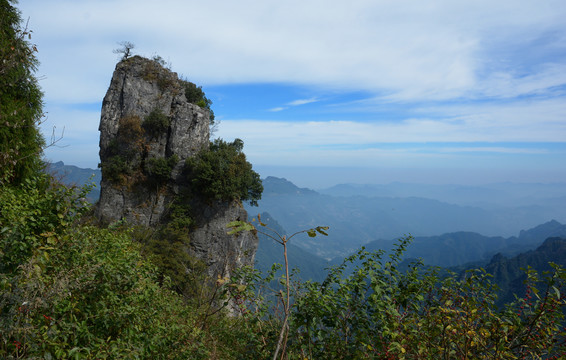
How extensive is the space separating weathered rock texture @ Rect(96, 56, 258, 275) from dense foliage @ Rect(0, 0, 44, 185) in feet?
55.7

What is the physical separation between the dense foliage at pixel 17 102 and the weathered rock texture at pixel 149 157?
17.0 metres

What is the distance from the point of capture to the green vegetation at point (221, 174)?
25.7 metres

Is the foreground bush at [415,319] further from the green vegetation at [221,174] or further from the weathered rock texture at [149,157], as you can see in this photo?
the weathered rock texture at [149,157]

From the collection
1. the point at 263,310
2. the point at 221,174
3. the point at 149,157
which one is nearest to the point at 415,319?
the point at 263,310

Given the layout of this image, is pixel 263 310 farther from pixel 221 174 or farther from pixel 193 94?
pixel 193 94

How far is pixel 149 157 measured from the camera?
26.4 m

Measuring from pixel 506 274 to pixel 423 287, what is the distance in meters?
152

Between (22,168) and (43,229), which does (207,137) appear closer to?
(22,168)

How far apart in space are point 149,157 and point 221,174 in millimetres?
7110

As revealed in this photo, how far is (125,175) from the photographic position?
84.6 feet

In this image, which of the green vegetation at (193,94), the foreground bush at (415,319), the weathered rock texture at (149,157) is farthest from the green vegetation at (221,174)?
the foreground bush at (415,319)

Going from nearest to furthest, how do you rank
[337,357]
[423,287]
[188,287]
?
[337,357] < [423,287] < [188,287]

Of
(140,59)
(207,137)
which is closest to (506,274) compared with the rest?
(207,137)

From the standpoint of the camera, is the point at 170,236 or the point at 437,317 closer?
the point at 437,317
